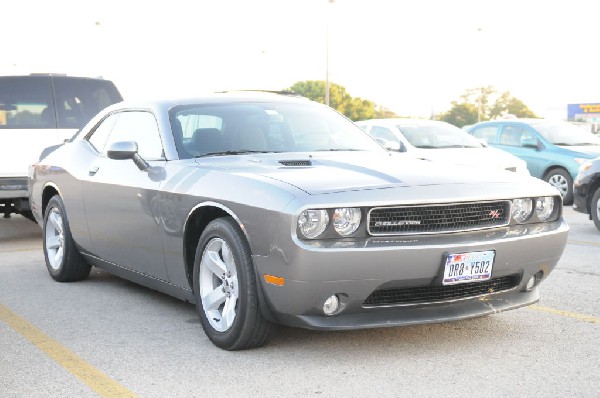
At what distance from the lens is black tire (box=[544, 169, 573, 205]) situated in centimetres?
1602

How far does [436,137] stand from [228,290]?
1016cm

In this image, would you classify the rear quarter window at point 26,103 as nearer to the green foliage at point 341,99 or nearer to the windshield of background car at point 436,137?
the windshield of background car at point 436,137

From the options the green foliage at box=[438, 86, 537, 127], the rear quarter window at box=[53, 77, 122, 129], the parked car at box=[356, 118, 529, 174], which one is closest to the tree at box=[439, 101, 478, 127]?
the green foliage at box=[438, 86, 537, 127]

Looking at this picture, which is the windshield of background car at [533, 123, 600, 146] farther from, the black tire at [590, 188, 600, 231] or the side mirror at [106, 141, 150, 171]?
the side mirror at [106, 141, 150, 171]

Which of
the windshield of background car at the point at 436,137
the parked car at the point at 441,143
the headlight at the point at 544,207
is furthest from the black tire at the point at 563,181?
the headlight at the point at 544,207

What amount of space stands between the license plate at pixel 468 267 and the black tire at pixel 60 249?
3.61 meters

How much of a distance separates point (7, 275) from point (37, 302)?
4.57ft

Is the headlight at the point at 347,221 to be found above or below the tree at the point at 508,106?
above

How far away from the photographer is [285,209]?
468cm

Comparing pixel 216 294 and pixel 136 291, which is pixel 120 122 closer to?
pixel 136 291

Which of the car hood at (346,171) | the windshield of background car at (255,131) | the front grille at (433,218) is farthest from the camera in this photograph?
the windshield of background car at (255,131)

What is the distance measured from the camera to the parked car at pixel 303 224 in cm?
471

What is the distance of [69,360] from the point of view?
4984 millimetres

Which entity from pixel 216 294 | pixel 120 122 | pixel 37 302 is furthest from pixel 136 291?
pixel 216 294
